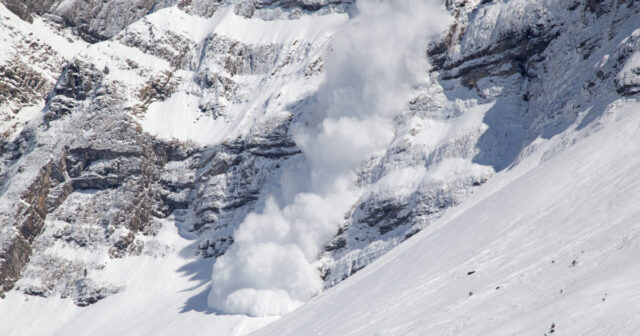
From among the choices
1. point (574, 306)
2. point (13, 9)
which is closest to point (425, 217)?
point (574, 306)

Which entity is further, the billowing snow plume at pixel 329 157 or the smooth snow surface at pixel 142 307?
the billowing snow plume at pixel 329 157

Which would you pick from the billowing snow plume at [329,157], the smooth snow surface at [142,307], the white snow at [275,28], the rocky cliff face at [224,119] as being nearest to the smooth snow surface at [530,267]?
the rocky cliff face at [224,119]

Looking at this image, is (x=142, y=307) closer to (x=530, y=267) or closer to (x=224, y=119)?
(x=224, y=119)

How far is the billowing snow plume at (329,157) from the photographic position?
119 metres

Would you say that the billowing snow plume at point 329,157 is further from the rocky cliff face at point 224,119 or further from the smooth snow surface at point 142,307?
the smooth snow surface at point 142,307

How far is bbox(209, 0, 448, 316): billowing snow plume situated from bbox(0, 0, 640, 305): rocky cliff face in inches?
134

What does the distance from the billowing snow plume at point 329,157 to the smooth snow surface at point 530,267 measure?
140ft

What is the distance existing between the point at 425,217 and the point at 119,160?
72.9 meters

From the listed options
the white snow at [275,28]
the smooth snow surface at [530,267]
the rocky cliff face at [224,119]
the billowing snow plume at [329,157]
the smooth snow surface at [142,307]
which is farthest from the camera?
the white snow at [275,28]

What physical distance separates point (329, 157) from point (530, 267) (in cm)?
8844

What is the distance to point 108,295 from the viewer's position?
439 feet

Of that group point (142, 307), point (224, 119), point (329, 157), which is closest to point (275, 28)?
point (224, 119)

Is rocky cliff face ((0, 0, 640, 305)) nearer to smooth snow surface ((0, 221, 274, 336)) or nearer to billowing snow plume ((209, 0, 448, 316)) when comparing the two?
smooth snow surface ((0, 221, 274, 336))

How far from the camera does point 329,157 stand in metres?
128
